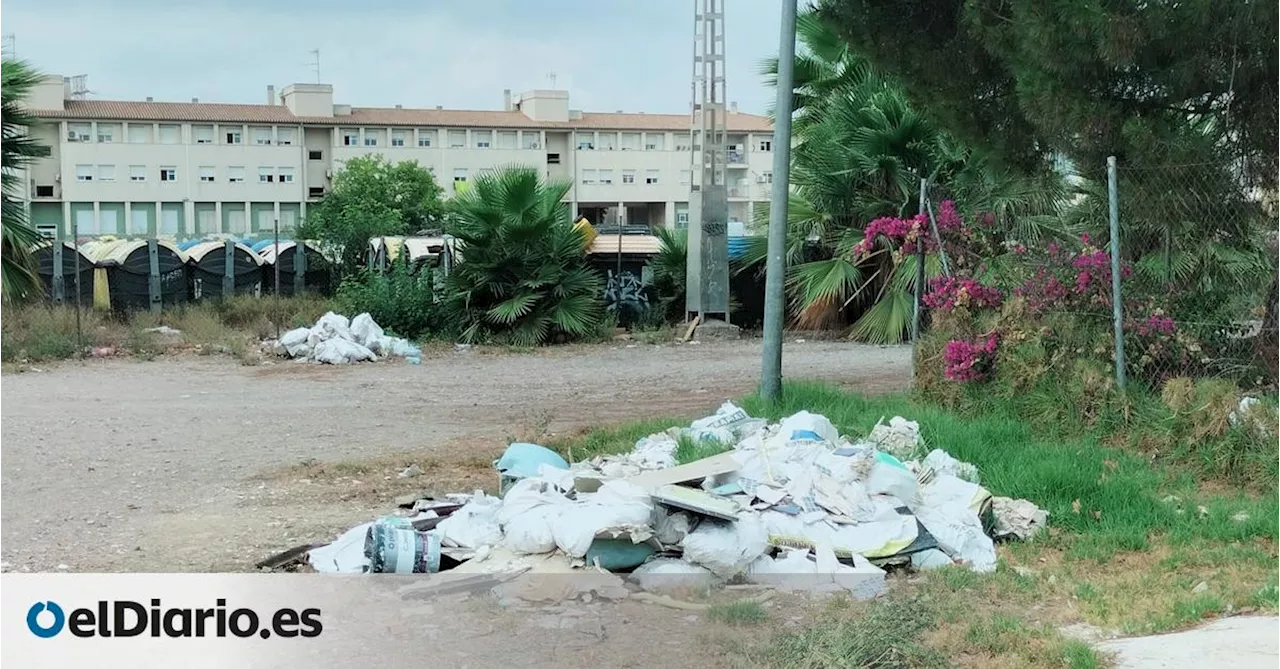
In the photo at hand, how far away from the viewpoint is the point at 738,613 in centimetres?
529

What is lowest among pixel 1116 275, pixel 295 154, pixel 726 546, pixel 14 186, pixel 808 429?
pixel 726 546

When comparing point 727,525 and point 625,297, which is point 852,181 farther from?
point 727,525

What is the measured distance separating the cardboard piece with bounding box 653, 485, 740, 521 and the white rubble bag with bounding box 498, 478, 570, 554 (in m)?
0.53

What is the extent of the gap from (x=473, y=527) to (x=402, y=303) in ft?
44.8

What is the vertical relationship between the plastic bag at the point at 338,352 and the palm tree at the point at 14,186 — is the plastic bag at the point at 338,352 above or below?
below

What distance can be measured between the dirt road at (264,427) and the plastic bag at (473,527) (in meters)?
0.91

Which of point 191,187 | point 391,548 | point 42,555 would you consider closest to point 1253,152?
point 391,548

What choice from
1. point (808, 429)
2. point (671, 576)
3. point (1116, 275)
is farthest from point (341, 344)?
point (671, 576)

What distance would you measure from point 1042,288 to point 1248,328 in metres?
1.44

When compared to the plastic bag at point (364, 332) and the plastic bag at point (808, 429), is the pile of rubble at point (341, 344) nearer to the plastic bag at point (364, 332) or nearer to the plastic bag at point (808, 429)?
the plastic bag at point (364, 332)

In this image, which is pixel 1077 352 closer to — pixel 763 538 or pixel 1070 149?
pixel 1070 149

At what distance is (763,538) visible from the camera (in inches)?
239

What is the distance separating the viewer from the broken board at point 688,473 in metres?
6.79

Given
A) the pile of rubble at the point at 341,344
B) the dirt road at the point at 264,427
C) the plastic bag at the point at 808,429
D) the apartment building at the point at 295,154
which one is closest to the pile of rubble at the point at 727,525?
the plastic bag at the point at 808,429
